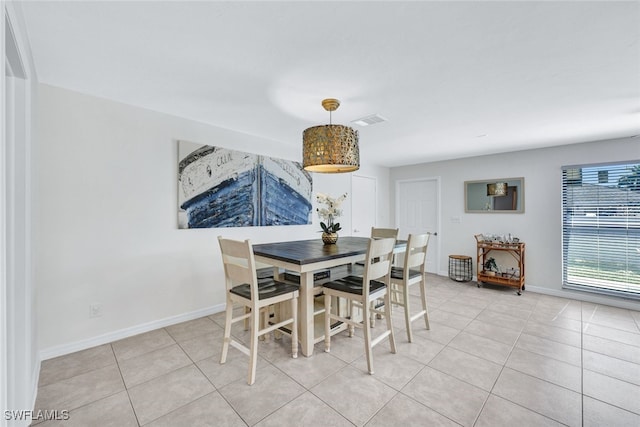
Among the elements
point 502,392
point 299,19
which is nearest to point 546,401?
point 502,392

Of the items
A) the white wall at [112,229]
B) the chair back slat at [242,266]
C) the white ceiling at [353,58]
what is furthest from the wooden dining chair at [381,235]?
the white wall at [112,229]

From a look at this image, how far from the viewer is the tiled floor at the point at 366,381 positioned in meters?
1.66

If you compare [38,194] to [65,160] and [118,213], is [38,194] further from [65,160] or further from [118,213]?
[118,213]

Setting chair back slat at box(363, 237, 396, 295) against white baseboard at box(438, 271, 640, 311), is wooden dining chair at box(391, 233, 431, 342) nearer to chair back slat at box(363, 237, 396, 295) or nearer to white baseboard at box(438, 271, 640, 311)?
chair back slat at box(363, 237, 396, 295)

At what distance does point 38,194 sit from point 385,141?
11.9 feet

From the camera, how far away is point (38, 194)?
2.16 metres

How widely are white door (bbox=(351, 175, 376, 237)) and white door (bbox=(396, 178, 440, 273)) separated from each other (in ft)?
2.18

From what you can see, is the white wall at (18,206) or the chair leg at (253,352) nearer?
the white wall at (18,206)

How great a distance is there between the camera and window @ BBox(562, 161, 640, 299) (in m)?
3.57

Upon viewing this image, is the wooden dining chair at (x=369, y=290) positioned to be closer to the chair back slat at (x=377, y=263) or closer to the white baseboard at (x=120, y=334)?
the chair back slat at (x=377, y=263)

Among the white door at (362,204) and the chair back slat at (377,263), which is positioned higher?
the white door at (362,204)

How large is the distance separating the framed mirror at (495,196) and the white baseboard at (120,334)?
4321 millimetres

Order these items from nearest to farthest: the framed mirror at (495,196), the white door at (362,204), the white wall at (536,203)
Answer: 1. the white wall at (536,203)
2. the framed mirror at (495,196)
3. the white door at (362,204)

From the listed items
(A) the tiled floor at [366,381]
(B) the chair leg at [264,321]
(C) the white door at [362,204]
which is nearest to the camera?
(A) the tiled floor at [366,381]
